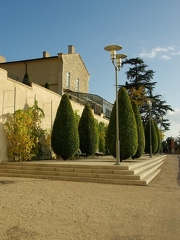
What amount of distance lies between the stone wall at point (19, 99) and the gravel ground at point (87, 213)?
5771mm

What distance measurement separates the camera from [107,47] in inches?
477

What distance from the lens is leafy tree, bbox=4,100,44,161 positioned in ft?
45.6

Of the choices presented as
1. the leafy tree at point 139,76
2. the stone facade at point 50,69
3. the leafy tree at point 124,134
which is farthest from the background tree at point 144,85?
the leafy tree at point 124,134

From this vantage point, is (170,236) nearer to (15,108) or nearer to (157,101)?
(15,108)

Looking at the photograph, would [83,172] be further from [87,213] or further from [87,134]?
[87,134]

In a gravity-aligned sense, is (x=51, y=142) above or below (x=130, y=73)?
below

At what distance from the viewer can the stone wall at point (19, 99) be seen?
13656 millimetres

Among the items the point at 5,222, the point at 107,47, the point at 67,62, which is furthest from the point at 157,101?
the point at 5,222

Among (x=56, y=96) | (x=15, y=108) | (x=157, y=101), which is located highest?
(x=157, y=101)

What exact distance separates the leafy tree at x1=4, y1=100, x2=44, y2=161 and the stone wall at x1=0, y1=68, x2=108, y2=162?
0.32m

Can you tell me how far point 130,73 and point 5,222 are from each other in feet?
133

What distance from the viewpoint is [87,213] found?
5629 mm

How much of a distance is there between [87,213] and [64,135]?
420 inches

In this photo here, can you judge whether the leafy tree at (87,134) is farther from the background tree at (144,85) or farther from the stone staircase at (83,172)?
the background tree at (144,85)
